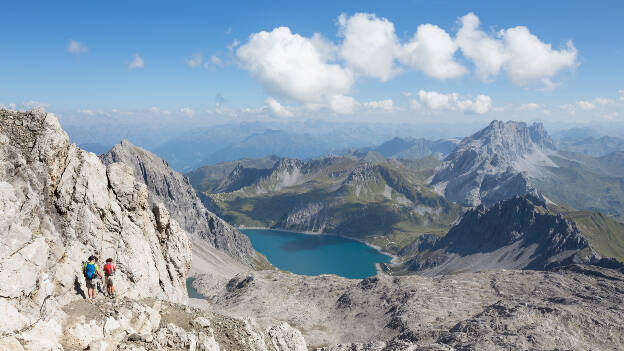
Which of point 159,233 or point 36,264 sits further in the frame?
point 159,233

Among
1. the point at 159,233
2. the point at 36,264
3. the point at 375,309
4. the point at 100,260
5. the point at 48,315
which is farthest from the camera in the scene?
the point at 375,309

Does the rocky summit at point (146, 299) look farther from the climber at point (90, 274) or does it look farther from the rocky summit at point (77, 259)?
the climber at point (90, 274)

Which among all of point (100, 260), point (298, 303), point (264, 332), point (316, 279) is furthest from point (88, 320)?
point (316, 279)

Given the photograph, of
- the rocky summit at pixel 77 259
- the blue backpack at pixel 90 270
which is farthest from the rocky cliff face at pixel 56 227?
the blue backpack at pixel 90 270

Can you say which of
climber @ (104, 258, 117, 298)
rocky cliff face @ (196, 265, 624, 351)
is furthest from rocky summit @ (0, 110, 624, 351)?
climber @ (104, 258, 117, 298)

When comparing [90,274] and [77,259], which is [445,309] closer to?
[90,274]

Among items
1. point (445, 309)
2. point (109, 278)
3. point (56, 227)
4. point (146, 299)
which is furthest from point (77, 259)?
point (445, 309)

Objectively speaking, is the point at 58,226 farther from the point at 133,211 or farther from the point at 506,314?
the point at 506,314

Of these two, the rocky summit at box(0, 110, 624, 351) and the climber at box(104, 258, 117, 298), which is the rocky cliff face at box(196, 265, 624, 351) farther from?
the climber at box(104, 258, 117, 298)
